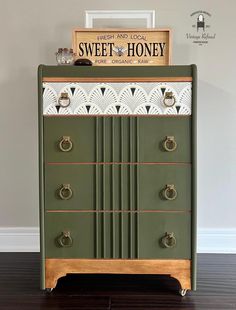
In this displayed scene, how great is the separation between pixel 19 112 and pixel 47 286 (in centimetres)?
112

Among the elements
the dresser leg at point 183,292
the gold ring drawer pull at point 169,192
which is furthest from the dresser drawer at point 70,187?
the dresser leg at point 183,292

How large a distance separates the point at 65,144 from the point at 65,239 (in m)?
0.46

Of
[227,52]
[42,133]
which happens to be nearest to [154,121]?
[42,133]

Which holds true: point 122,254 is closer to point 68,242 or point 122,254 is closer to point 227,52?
point 68,242

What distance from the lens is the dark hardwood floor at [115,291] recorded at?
1.59 metres

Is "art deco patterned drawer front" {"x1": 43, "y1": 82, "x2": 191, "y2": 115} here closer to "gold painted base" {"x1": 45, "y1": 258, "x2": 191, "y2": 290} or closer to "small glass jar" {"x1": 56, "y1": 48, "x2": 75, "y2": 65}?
"small glass jar" {"x1": 56, "y1": 48, "x2": 75, "y2": 65}

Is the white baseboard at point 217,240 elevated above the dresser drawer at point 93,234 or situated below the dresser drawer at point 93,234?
below

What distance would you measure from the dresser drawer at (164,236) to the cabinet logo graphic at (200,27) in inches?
46.1

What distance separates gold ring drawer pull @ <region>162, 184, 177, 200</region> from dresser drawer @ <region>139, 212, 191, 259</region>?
0.08 metres

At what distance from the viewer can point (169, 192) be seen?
1632 mm

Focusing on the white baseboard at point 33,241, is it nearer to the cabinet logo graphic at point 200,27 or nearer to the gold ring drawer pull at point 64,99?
the gold ring drawer pull at point 64,99

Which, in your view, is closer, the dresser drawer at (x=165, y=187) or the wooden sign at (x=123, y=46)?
the dresser drawer at (x=165, y=187)

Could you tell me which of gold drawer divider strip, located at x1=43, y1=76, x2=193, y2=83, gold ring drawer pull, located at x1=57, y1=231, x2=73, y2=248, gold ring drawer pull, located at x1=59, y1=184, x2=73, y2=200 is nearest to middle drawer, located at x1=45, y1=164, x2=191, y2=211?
gold ring drawer pull, located at x1=59, y1=184, x2=73, y2=200

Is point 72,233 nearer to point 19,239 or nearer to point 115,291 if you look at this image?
point 115,291
